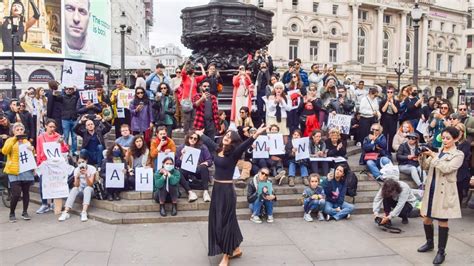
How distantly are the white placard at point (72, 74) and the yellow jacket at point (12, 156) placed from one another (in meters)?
3.29

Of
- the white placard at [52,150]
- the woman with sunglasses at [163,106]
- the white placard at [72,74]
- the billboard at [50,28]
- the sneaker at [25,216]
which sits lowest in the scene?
the sneaker at [25,216]

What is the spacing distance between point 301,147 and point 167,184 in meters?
2.91

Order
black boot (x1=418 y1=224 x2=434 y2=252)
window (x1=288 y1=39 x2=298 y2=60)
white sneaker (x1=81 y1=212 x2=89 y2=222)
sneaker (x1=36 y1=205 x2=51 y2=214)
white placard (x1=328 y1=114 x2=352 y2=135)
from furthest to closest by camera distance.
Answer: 1. window (x1=288 y1=39 x2=298 y2=60)
2. white placard (x1=328 y1=114 x2=352 y2=135)
3. sneaker (x1=36 y1=205 x2=51 y2=214)
4. white sneaker (x1=81 y1=212 x2=89 y2=222)
5. black boot (x1=418 y1=224 x2=434 y2=252)

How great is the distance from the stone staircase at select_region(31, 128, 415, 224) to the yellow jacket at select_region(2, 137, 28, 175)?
4.21 ft

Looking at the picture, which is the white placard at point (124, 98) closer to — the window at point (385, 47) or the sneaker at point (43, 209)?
the sneaker at point (43, 209)

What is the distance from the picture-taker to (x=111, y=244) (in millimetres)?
6871

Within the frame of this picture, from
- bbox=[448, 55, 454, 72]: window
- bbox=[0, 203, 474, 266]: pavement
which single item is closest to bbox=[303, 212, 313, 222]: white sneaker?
bbox=[0, 203, 474, 266]: pavement

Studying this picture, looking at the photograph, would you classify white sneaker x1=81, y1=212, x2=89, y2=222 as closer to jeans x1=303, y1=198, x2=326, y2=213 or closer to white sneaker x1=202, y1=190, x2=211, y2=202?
white sneaker x1=202, y1=190, x2=211, y2=202

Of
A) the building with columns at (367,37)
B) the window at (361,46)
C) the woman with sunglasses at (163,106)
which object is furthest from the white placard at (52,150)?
the window at (361,46)

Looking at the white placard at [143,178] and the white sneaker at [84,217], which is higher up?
the white placard at [143,178]

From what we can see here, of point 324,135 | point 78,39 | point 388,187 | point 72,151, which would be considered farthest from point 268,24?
point 78,39

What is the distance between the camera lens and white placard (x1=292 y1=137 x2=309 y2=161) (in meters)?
9.41

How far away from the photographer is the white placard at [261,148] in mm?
9336

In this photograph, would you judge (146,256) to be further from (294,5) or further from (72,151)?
(294,5)
